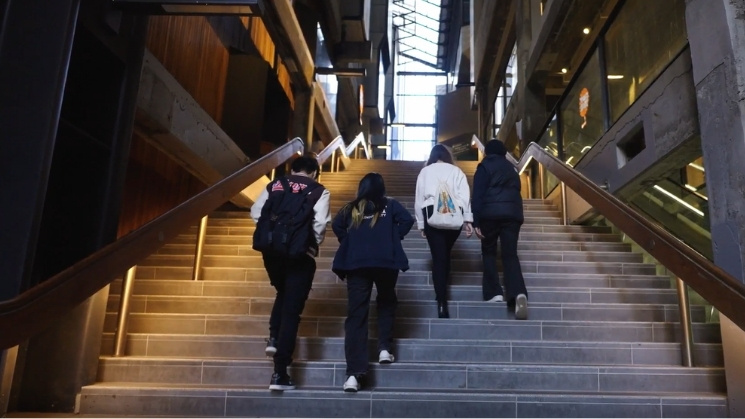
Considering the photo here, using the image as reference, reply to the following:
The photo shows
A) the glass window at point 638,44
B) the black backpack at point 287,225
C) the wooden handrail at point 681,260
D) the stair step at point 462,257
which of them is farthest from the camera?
the glass window at point 638,44

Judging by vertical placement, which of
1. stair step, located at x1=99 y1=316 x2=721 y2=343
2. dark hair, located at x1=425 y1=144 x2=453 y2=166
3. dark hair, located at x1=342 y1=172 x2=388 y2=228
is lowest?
stair step, located at x1=99 y1=316 x2=721 y2=343

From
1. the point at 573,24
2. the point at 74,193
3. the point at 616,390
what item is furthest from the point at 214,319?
the point at 573,24

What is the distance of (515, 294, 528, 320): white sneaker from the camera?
3.98 metres

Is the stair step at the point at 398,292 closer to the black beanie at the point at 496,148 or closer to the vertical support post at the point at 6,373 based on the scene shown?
the black beanie at the point at 496,148

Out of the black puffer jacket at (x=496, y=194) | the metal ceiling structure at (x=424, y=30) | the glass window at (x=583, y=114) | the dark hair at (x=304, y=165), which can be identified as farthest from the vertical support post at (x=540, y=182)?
the metal ceiling structure at (x=424, y=30)

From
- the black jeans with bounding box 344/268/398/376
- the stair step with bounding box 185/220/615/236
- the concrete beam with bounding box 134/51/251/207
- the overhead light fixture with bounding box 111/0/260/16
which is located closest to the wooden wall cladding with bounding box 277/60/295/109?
the concrete beam with bounding box 134/51/251/207

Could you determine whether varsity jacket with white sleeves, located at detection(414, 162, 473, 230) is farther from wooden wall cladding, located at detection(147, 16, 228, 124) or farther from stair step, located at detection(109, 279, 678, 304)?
wooden wall cladding, located at detection(147, 16, 228, 124)

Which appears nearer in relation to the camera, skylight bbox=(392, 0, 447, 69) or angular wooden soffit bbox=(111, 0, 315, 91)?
angular wooden soffit bbox=(111, 0, 315, 91)

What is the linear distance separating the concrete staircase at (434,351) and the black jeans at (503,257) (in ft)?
0.55

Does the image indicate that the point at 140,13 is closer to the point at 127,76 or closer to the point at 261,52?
the point at 127,76

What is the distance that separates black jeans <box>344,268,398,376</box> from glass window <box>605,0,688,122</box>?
4.04 metres

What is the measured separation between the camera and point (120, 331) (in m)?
3.54

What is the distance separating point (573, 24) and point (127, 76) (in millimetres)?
7937

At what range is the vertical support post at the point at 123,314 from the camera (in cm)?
346
